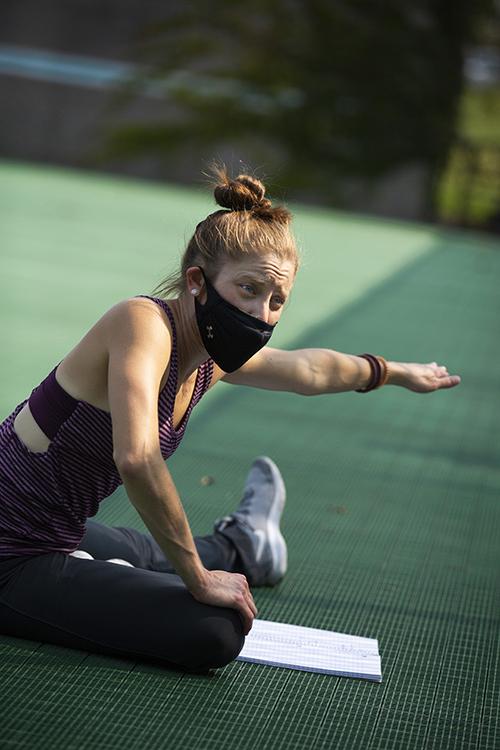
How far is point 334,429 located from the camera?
557 centimetres

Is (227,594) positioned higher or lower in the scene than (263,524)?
higher

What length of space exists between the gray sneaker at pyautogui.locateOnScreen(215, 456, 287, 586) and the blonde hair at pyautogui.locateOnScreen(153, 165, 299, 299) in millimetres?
920

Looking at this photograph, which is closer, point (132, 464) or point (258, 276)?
point (132, 464)

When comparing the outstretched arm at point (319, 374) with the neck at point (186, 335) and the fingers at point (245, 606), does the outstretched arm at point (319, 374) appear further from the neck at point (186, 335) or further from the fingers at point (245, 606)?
the fingers at point (245, 606)

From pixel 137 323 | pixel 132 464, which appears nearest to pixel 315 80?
pixel 137 323

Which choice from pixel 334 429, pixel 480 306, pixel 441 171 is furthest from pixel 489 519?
pixel 441 171

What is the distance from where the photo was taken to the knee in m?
2.63

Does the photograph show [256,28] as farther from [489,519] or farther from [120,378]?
[120,378]

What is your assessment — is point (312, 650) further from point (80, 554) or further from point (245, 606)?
point (80, 554)

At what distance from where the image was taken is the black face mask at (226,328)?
2.64m

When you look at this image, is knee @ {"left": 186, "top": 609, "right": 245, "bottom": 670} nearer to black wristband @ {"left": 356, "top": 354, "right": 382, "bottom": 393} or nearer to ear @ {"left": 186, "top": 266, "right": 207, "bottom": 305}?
ear @ {"left": 186, "top": 266, "right": 207, "bottom": 305}

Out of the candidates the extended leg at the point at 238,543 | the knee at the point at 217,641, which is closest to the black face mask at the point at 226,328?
the knee at the point at 217,641

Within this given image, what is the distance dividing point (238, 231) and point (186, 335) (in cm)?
27

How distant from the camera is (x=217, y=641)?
2.64 metres
